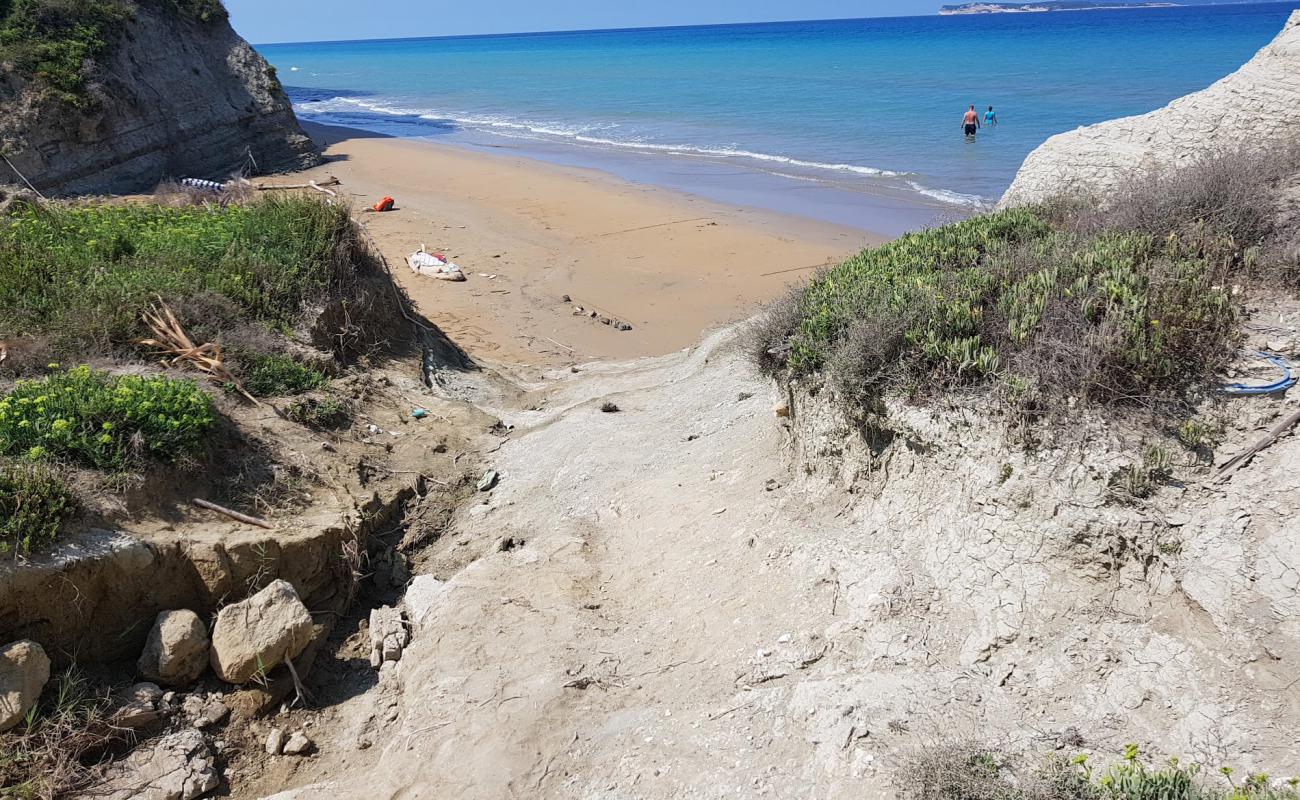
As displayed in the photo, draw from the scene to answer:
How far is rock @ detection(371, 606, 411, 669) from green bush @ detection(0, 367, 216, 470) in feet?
5.59

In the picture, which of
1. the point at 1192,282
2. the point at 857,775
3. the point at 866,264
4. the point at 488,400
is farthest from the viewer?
the point at 488,400

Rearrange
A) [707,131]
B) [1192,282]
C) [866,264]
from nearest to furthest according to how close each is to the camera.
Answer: [1192,282] < [866,264] < [707,131]

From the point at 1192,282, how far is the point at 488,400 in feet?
21.6

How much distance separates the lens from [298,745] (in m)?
4.83

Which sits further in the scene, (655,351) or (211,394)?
(655,351)

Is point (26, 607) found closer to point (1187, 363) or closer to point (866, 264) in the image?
point (866, 264)

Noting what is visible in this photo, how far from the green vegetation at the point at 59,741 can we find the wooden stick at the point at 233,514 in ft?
3.96

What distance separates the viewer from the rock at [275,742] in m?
4.83

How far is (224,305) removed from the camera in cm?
758

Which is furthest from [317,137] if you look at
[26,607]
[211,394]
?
[26,607]

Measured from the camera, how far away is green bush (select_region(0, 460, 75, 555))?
464cm

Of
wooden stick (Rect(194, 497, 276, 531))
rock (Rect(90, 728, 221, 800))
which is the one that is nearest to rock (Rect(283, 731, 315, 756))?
rock (Rect(90, 728, 221, 800))

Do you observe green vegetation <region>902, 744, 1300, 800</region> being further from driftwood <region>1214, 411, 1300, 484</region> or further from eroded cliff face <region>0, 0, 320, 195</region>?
eroded cliff face <region>0, 0, 320, 195</region>

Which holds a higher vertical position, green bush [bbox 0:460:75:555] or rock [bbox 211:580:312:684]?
green bush [bbox 0:460:75:555]
